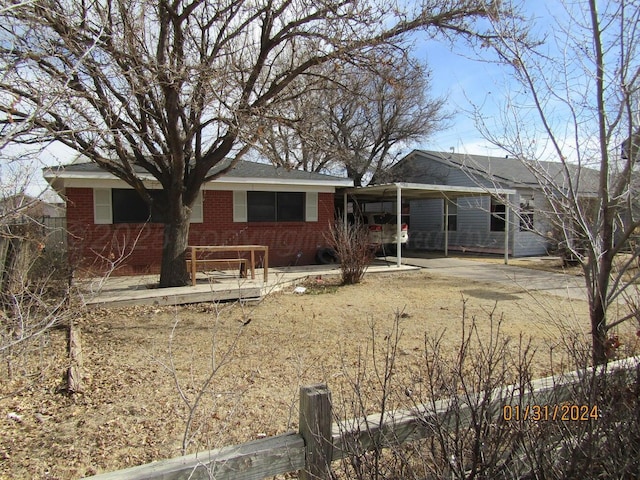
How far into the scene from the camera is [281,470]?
170 centimetres

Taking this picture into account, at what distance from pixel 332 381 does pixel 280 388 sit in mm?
528

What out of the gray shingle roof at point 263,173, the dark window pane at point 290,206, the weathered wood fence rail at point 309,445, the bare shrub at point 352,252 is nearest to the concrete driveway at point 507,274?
the bare shrub at point 352,252

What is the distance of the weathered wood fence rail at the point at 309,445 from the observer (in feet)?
5.10

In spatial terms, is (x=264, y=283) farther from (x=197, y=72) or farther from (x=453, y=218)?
(x=453, y=218)

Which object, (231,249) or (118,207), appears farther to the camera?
(118,207)

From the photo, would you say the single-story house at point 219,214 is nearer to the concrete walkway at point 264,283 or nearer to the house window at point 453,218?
the concrete walkway at point 264,283

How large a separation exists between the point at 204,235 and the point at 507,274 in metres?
8.56

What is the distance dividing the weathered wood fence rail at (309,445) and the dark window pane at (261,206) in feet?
39.4

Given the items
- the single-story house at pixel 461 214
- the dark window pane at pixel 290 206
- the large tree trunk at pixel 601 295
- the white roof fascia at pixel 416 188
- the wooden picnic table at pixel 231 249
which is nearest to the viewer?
the large tree trunk at pixel 601 295

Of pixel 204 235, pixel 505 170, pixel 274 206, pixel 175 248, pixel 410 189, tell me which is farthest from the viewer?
pixel 505 170

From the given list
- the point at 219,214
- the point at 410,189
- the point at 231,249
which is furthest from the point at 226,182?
the point at 410,189

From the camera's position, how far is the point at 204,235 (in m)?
12.9

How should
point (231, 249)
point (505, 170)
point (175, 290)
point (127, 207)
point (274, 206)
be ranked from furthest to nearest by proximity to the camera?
point (505, 170)
point (274, 206)
point (127, 207)
point (231, 249)
point (175, 290)
